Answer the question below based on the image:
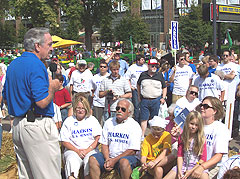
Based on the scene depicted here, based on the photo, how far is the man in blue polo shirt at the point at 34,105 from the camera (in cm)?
339

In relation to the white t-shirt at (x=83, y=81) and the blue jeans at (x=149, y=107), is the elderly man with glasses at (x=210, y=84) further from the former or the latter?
the white t-shirt at (x=83, y=81)

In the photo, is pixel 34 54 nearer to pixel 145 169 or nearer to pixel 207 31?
pixel 145 169

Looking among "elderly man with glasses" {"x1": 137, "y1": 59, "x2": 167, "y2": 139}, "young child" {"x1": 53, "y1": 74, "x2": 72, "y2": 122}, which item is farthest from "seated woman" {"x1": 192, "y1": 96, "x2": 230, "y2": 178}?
"young child" {"x1": 53, "y1": 74, "x2": 72, "y2": 122}

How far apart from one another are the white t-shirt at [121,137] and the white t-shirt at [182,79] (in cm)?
382

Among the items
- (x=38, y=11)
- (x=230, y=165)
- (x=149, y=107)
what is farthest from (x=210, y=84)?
(x=38, y=11)

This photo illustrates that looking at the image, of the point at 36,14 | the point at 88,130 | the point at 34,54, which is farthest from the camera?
the point at 36,14

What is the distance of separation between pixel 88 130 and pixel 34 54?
2350 mm

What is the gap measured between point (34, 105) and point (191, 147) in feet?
6.80

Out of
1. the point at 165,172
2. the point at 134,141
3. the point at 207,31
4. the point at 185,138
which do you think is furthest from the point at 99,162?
the point at 207,31

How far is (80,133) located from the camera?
560cm

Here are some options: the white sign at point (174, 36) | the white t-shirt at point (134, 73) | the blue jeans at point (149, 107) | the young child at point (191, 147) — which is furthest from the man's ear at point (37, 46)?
the white sign at point (174, 36)

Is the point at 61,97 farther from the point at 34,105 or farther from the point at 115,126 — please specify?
the point at 34,105

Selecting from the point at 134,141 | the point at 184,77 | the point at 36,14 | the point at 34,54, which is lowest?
the point at 134,141

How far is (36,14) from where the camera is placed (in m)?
33.7
